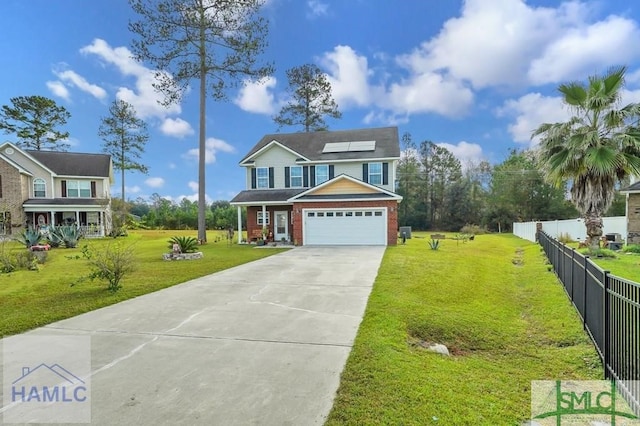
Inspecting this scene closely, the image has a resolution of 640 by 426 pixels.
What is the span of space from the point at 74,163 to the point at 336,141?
23115mm

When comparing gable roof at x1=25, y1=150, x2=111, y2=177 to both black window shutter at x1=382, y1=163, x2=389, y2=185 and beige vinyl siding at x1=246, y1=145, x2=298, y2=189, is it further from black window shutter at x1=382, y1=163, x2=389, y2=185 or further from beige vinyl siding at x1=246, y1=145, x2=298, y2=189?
black window shutter at x1=382, y1=163, x2=389, y2=185

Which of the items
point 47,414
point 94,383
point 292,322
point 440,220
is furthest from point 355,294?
point 440,220

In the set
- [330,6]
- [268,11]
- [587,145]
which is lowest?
[587,145]

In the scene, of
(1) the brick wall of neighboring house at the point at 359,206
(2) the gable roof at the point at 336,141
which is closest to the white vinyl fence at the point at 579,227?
(1) the brick wall of neighboring house at the point at 359,206

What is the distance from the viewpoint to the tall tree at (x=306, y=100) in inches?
1446

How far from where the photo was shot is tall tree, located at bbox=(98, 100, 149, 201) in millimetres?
35375

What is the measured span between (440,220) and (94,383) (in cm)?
4651

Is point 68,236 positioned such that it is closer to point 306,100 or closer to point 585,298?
point 585,298

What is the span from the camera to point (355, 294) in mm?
7879

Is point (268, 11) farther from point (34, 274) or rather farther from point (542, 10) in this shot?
point (34, 274)

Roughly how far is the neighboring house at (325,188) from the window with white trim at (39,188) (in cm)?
1787

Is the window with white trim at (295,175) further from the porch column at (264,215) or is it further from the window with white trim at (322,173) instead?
the porch column at (264,215)

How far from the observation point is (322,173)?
22859 mm

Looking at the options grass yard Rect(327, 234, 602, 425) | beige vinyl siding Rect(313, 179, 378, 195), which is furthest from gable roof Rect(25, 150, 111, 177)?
grass yard Rect(327, 234, 602, 425)
